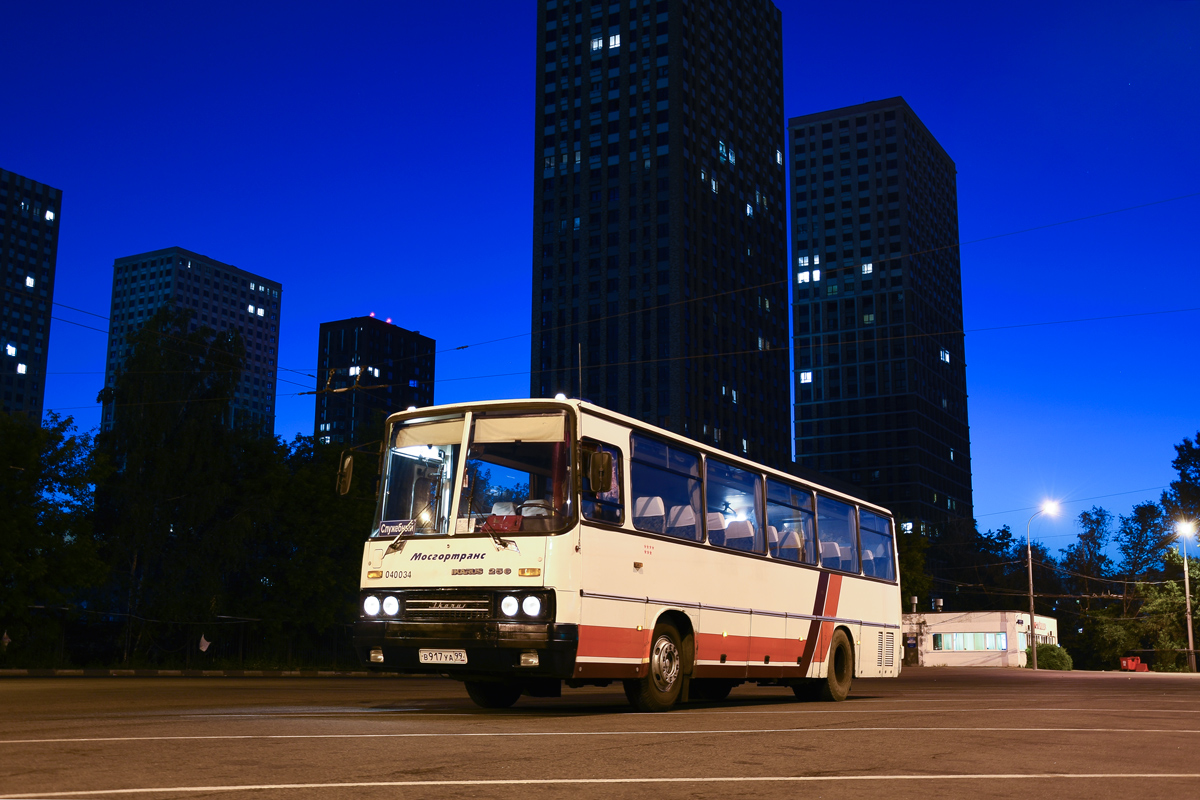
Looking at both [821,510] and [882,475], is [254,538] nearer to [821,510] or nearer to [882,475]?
[821,510]

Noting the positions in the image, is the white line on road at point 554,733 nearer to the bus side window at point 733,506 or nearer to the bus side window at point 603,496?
the bus side window at point 603,496

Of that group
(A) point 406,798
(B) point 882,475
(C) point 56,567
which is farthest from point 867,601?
(B) point 882,475

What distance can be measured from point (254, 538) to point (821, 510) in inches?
1230

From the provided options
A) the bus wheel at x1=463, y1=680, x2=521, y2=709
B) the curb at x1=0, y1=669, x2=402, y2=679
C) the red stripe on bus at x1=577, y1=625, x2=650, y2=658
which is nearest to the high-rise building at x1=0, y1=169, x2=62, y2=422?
the curb at x1=0, y1=669, x2=402, y2=679

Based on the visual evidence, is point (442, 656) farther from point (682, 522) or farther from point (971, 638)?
point (971, 638)

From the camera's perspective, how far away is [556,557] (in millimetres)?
12766

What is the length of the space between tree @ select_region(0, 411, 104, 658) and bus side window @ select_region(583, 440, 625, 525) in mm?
26778

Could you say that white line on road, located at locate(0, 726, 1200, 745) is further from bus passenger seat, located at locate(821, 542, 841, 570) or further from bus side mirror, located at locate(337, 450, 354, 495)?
bus passenger seat, located at locate(821, 542, 841, 570)

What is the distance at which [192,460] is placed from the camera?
45594 millimetres

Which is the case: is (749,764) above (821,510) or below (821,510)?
below

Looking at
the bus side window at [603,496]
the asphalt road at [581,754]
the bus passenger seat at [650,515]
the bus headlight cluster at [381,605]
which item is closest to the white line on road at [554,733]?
the asphalt road at [581,754]

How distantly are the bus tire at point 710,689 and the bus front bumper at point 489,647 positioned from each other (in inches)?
249

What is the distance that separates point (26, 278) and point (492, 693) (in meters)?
190

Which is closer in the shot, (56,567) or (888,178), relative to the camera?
(56,567)
